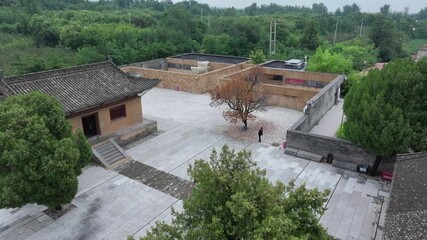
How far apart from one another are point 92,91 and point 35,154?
22.2ft

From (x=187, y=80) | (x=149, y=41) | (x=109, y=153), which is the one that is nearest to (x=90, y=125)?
(x=109, y=153)

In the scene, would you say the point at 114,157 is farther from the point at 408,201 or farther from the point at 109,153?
the point at 408,201

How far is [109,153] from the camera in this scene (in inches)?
611

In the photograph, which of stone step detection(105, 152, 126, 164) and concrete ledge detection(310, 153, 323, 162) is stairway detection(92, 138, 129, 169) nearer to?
stone step detection(105, 152, 126, 164)

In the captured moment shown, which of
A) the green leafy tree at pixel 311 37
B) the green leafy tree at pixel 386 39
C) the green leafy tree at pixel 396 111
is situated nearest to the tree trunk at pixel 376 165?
the green leafy tree at pixel 396 111

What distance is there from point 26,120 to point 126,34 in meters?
32.7

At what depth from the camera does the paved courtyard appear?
1065 centimetres

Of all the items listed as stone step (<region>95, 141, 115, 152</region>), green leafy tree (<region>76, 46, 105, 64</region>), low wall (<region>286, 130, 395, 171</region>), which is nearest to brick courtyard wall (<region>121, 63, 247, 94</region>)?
green leafy tree (<region>76, 46, 105, 64</region>)

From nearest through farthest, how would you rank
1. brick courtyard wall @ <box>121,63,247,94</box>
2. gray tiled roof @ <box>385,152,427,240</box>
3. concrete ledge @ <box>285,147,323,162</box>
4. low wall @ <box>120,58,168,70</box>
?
1. gray tiled roof @ <box>385,152,427,240</box>
2. concrete ledge @ <box>285,147,323,162</box>
3. brick courtyard wall @ <box>121,63,247,94</box>
4. low wall @ <box>120,58,168,70</box>

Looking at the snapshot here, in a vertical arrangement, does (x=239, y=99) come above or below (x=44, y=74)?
below

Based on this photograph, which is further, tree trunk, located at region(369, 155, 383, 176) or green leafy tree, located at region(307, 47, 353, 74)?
green leafy tree, located at region(307, 47, 353, 74)

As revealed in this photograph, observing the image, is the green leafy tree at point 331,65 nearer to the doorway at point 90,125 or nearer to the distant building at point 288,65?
the distant building at point 288,65

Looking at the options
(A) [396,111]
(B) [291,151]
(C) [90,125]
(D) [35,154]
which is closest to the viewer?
(D) [35,154]

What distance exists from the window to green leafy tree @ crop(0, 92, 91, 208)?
6344mm
